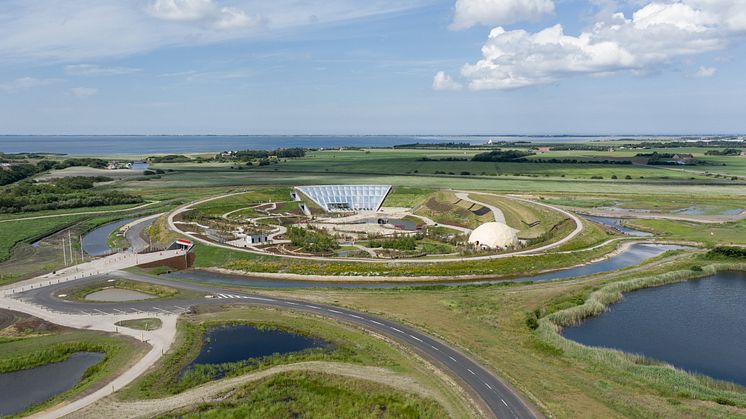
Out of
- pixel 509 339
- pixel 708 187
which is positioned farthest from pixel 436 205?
pixel 708 187

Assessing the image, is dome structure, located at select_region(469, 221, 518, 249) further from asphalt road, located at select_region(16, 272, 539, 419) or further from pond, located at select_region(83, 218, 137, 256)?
pond, located at select_region(83, 218, 137, 256)

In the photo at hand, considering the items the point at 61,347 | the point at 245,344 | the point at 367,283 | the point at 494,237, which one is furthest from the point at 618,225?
the point at 61,347

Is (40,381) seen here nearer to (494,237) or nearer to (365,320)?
(365,320)

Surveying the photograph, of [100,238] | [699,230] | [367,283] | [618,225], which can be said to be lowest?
[367,283]

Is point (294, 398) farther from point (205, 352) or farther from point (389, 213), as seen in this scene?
point (389, 213)

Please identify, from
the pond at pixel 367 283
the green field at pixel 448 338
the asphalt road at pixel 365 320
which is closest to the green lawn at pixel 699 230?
the green field at pixel 448 338
